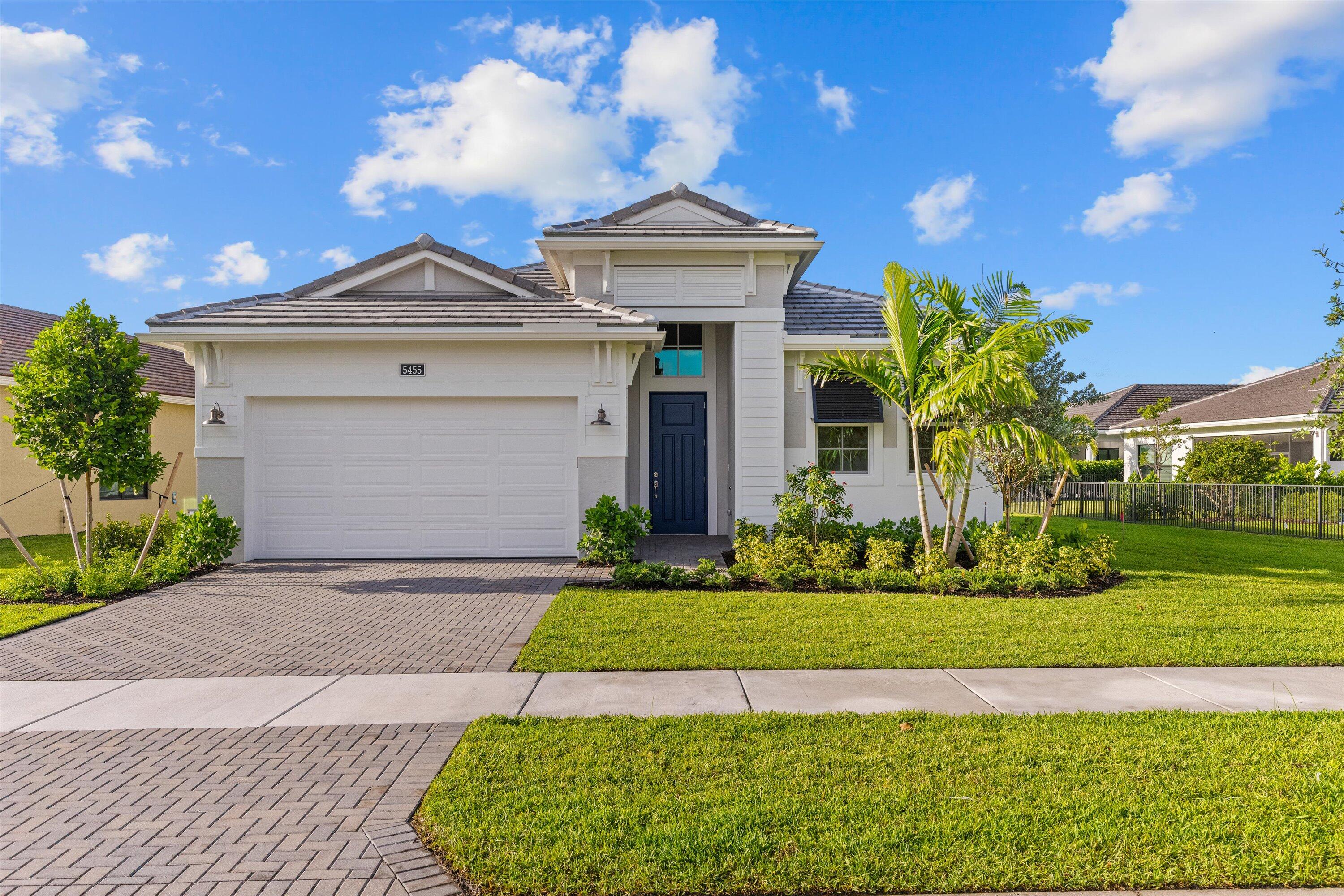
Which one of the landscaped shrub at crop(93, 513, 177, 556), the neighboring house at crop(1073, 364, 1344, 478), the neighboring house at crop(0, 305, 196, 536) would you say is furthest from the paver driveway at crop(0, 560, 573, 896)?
the neighboring house at crop(1073, 364, 1344, 478)

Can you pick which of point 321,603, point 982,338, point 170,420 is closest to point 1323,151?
point 982,338

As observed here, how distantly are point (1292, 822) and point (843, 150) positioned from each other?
44.3ft

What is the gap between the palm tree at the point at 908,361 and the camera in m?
10.3

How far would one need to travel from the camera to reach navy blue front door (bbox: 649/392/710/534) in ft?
47.5

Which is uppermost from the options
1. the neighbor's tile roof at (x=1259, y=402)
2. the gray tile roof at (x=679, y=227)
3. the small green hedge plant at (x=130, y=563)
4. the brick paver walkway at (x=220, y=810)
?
the gray tile roof at (x=679, y=227)

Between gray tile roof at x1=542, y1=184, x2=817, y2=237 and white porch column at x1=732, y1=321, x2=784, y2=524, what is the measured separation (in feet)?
5.12

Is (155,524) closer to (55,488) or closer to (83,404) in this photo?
(83,404)

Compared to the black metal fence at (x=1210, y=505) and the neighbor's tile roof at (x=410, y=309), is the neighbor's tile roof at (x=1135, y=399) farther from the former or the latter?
the neighbor's tile roof at (x=410, y=309)

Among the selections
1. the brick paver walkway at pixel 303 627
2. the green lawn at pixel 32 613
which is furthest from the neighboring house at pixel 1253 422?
the green lawn at pixel 32 613

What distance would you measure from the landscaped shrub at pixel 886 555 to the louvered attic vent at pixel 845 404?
3166 mm

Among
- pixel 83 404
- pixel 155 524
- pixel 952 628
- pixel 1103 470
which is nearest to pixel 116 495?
pixel 155 524

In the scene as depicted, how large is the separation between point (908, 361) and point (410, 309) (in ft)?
25.1

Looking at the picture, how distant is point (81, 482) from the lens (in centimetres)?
1714

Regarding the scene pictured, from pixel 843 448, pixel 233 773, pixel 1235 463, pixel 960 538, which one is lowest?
pixel 233 773
